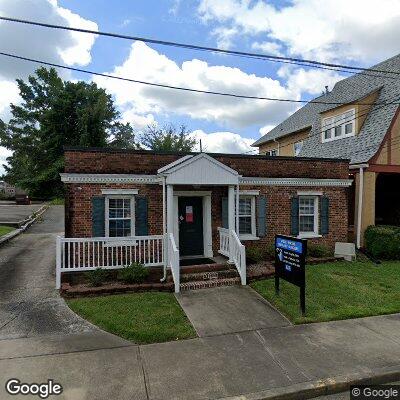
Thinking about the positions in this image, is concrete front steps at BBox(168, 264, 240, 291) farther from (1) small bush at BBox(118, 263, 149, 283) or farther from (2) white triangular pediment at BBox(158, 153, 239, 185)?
(2) white triangular pediment at BBox(158, 153, 239, 185)

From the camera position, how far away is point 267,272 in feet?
32.3

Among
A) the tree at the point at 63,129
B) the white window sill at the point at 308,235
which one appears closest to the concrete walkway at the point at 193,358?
the white window sill at the point at 308,235

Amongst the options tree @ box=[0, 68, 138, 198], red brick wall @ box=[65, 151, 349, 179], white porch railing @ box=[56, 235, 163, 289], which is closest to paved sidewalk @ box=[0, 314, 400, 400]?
white porch railing @ box=[56, 235, 163, 289]

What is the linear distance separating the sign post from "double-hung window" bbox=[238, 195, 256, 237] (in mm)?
3793

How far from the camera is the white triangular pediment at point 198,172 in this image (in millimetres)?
9602

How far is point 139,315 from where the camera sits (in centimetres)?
689

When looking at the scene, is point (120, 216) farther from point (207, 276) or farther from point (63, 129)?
point (63, 129)

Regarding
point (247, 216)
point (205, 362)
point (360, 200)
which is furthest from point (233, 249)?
point (360, 200)

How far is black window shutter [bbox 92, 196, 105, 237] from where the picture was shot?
9.97 meters

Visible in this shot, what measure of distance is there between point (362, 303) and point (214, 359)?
4.47 m

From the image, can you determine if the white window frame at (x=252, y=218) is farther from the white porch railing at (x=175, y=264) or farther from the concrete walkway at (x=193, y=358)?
the concrete walkway at (x=193, y=358)

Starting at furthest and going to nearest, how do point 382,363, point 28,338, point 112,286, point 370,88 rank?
point 370,88
point 112,286
point 28,338
point 382,363

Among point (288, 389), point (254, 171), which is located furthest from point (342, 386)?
point (254, 171)

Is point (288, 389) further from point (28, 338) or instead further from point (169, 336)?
point (28, 338)
